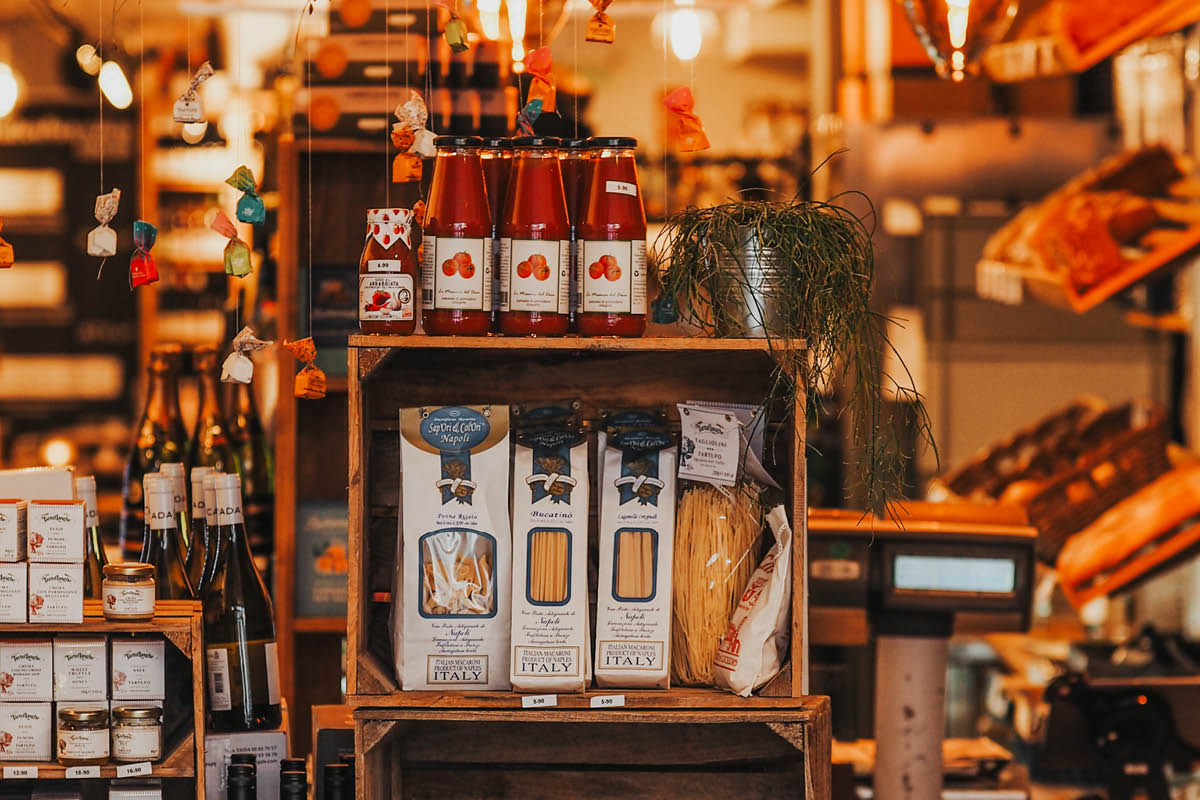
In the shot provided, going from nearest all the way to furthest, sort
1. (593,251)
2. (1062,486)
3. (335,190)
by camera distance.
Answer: (593,251) < (335,190) < (1062,486)

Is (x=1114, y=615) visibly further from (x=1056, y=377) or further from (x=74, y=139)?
(x=74, y=139)

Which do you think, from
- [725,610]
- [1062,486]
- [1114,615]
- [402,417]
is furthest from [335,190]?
[1114,615]

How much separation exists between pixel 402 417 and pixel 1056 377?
12.5 feet

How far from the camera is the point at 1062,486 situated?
369 centimetres

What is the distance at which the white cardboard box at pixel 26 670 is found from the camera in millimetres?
2043

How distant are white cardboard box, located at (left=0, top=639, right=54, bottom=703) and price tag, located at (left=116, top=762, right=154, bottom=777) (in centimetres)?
15

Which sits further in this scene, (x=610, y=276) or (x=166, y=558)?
(x=166, y=558)

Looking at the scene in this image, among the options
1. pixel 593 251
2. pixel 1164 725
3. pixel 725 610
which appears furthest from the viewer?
pixel 1164 725

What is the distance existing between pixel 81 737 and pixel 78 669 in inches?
3.7

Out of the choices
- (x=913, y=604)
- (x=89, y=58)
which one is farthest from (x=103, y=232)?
(x=913, y=604)

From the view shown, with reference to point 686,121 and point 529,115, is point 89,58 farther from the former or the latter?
point 686,121

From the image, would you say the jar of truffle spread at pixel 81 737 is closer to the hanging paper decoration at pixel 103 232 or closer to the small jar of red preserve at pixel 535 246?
the hanging paper decoration at pixel 103 232

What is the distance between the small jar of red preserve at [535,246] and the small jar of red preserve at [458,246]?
28 millimetres

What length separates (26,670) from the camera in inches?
80.4
